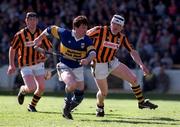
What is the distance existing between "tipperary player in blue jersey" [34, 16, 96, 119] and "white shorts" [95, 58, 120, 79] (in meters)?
0.97

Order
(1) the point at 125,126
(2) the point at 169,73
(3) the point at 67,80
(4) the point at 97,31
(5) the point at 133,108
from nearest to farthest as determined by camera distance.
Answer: (1) the point at 125,126 → (3) the point at 67,80 → (4) the point at 97,31 → (5) the point at 133,108 → (2) the point at 169,73

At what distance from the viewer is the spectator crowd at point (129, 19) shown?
25.5 metres

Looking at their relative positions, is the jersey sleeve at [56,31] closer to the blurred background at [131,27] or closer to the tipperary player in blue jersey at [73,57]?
the tipperary player in blue jersey at [73,57]

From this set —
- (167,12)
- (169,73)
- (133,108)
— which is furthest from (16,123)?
(167,12)

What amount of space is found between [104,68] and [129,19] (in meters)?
12.6

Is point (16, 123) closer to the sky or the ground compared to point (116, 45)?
closer to the ground

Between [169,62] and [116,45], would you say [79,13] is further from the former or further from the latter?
[116,45]

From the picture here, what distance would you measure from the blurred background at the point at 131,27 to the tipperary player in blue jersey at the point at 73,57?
37.7ft

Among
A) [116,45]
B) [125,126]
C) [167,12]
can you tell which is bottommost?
[125,126]

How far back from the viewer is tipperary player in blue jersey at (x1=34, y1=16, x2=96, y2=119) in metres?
12.9

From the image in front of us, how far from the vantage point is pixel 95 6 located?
27766 mm

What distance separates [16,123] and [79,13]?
1609 cm

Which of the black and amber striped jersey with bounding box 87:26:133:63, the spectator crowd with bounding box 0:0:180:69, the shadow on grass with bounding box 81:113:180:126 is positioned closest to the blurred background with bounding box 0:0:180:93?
the spectator crowd with bounding box 0:0:180:69

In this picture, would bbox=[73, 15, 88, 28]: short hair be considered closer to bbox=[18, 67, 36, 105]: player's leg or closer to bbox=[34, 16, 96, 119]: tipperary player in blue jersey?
bbox=[34, 16, 96, 119]: tipperary player in blue jersey
